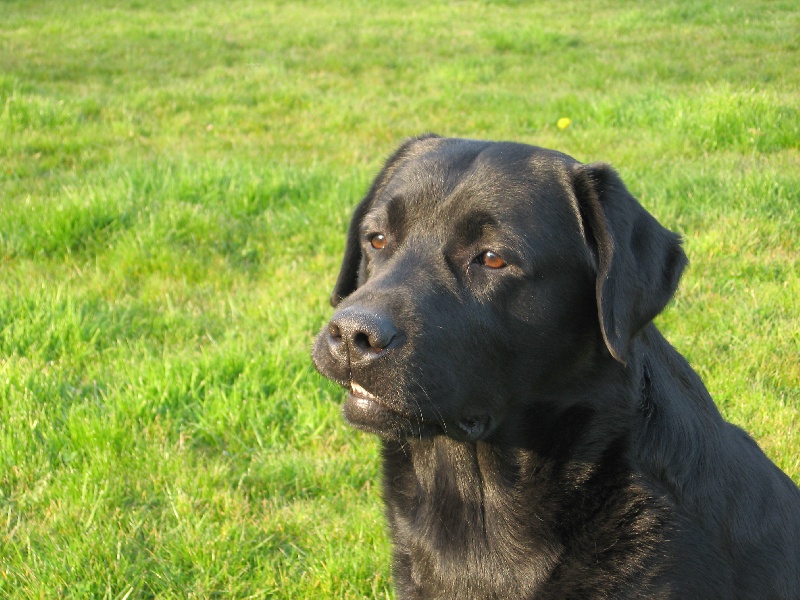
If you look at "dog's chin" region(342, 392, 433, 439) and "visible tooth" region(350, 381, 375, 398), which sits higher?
"visible tooth" region(350, 381, 375, 398)

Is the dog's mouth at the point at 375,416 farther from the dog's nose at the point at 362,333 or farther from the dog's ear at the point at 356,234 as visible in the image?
the dog's ear at the point at 356,234

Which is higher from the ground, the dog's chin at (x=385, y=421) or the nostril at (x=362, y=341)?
the nostril at (x=362, y=341)

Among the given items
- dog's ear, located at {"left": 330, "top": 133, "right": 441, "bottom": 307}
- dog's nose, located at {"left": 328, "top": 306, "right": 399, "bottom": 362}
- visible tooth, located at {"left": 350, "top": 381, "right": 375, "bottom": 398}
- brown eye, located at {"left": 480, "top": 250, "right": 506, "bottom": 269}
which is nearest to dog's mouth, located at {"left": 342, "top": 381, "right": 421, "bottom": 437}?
visible tooth, located at {"left": 350, "top": 381, "right": 375, "bottom": 398}

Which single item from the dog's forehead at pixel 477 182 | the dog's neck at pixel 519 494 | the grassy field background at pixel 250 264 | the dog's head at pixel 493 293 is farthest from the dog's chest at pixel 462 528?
the dog's forehead at pixel 477 182

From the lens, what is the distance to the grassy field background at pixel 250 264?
12.2 feet

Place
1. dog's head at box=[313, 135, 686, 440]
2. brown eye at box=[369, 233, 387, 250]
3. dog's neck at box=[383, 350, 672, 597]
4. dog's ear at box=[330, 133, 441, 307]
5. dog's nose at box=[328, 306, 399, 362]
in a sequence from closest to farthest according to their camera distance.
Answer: dog's nose at box=[328, 306, 399, 362] < dog's head at box=[313, 135, 686, 440] < dog's neck at box=[383, 350, 672, 597] < brown eye at box=[369, 233, 387, 250] < dog's ear at box=[330, 133, 441, 307]

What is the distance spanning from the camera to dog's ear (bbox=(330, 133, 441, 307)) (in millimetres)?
3705

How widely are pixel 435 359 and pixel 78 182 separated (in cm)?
539

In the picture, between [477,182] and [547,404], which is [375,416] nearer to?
[547,404]

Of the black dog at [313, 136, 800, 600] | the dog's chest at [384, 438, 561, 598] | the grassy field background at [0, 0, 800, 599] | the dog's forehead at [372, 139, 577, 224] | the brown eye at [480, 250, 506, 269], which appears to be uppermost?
the dog's forehead at [372, 139, 577, 224]

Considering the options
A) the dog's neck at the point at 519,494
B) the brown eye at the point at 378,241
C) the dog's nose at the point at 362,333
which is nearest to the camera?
the dog's nose at the point at 362,333

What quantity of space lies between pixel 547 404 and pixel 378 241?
805 mm

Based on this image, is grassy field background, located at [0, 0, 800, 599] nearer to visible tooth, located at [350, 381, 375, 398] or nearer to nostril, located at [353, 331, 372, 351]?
visible tooth, located at [350, 381, 375, 398]

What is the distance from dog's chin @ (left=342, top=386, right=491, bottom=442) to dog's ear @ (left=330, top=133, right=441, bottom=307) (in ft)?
3.12
